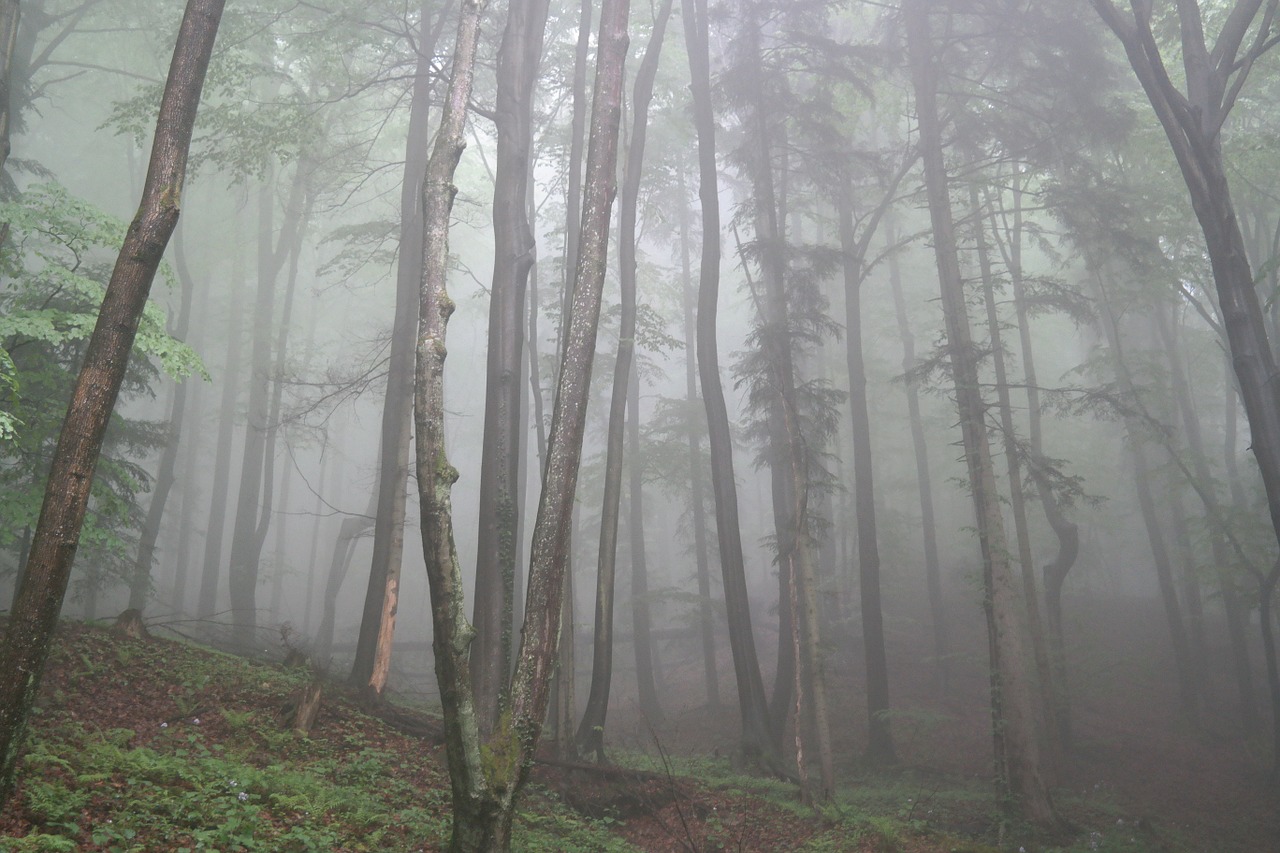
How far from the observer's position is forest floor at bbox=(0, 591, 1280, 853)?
534 centimetres

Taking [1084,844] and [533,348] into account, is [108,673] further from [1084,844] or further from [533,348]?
[1084,844]

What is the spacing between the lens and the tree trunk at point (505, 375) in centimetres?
833

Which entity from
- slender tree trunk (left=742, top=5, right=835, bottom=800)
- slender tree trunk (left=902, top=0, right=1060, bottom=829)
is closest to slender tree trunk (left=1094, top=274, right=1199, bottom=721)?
slender tree trunk (left=902, top=0, right=1060, bottom=829)

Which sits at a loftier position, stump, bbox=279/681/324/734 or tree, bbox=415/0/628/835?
tree, bbox=415/0/628/835

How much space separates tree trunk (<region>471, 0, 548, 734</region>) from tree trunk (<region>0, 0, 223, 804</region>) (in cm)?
398

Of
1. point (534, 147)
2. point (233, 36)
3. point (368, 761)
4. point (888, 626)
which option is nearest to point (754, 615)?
point (888, 626)

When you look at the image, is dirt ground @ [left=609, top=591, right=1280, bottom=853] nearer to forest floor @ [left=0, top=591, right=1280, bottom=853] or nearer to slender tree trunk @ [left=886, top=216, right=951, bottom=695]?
forest floor @ [left=0, top=591, right=1280, bottom=853]

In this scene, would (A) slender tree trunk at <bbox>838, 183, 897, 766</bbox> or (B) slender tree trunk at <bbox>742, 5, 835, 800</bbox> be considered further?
(A) slender tree trunk at <bbox>838, 183, 897, 766</bbox>

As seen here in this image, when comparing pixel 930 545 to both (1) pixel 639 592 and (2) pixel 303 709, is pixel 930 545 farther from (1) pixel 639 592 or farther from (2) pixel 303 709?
(2) pixel 303 709

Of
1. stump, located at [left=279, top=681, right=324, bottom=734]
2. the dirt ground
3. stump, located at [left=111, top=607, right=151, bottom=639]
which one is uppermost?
stump, located at [left=111, top=607, right=151, bottom=639]

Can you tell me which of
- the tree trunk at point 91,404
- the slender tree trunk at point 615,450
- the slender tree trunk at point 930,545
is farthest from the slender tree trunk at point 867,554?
the tree trunk at point 91,404

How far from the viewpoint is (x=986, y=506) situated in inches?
451

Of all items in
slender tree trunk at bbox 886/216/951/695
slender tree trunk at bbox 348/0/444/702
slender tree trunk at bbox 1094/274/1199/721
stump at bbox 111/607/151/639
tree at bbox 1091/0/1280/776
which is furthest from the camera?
slender tree trunk at bbox 886/216/951/695

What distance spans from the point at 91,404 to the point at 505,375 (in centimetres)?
480
